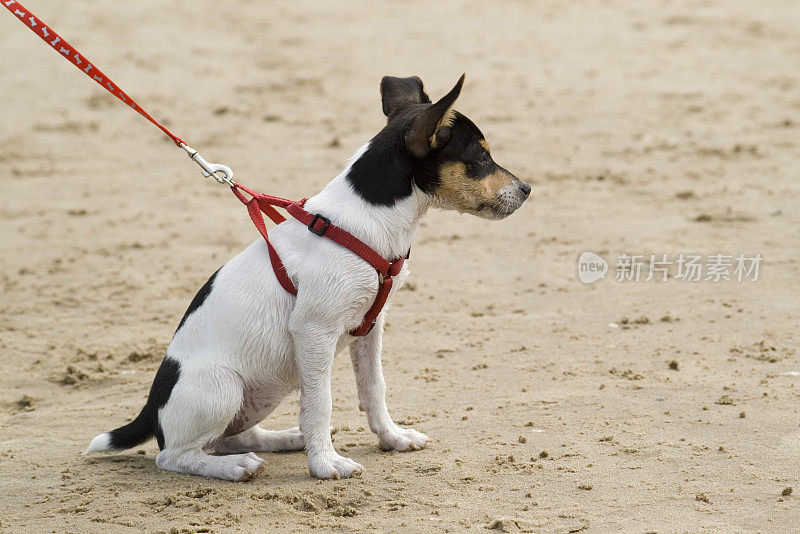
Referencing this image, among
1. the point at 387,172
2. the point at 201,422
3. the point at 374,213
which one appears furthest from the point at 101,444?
the point at 387,172

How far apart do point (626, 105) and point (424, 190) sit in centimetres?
675

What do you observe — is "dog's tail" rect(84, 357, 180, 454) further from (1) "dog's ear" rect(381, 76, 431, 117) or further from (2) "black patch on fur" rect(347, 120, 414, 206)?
(1) "dog's ear" rect(381, 76, 431, 117)

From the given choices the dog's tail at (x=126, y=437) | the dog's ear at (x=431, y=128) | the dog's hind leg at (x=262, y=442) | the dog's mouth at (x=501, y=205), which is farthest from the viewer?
the dog's hind leg at (x=262, y=442)

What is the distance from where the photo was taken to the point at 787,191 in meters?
8.37

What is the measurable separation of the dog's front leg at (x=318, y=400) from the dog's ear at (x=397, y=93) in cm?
113

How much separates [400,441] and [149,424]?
1.17 m

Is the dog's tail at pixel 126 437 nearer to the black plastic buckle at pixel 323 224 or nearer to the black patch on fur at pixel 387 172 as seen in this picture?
the black plastic buckle at pixel 323 224

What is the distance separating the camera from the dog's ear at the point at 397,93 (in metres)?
4.66

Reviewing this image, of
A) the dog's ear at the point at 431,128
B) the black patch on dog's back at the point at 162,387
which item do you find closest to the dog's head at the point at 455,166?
the dog's ear at the point at 431,128

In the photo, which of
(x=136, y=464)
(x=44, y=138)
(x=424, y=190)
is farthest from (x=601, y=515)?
(x=44, y=138)

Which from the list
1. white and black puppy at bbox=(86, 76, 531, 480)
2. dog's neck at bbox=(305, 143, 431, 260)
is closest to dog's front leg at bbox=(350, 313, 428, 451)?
white and black puppy at bbox=(86, 76, 531, 480)

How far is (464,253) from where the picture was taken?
7.57 metres

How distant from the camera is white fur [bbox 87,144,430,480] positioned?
167 inches

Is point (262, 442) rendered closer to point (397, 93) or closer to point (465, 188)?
point (465, 188)
